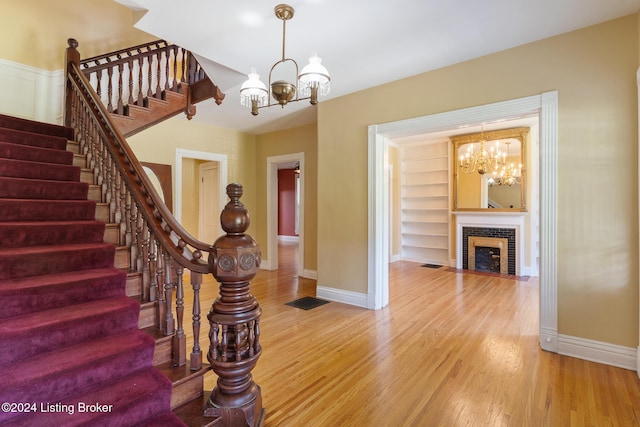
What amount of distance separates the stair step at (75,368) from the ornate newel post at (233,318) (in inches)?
18.6

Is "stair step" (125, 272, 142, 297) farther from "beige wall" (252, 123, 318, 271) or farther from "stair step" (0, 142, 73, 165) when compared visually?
"beige wall" (252, 123, 318, 271)

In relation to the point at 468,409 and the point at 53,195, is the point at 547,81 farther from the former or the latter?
the point at 53,195

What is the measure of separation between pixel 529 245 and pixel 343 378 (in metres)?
5.27

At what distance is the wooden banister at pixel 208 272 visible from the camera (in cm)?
156

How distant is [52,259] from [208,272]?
4.17 ft

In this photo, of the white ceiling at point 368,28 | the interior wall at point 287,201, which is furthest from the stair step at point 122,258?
the interior wall at point 287,201

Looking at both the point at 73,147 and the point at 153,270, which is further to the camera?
the point at 73,147

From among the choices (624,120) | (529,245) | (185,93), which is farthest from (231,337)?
(529,245)

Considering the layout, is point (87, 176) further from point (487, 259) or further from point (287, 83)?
point (487, 259)

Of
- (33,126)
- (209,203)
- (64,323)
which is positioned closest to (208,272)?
(64,323)

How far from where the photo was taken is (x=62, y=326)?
5.35 ft

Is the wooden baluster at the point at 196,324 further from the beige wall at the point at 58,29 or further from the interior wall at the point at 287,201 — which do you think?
the interior wall at the point at 287,201

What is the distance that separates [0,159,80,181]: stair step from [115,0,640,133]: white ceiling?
1499mm

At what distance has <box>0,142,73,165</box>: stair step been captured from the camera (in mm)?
2754
